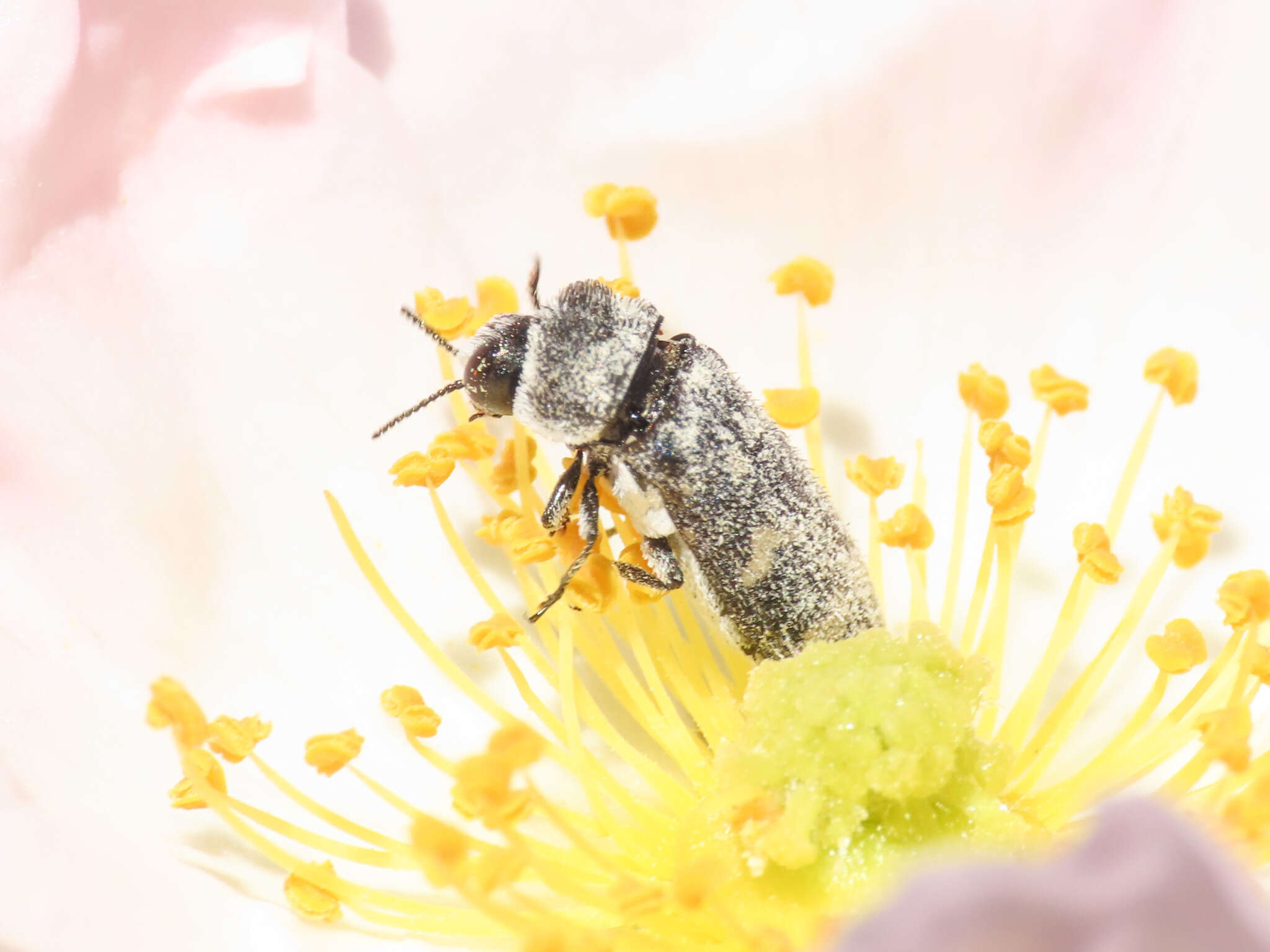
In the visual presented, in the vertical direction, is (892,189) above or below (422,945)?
above

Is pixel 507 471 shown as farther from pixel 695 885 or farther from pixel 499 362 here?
pixel 695 885

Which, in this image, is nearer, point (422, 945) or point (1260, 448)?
point (422, 945)

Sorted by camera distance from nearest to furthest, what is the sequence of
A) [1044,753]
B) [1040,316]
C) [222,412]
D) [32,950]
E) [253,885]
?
[32,950], [253,885], [1044,753], [222,412], [1040,316]

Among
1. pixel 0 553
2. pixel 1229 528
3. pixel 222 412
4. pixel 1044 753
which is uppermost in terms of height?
pixel 222 412

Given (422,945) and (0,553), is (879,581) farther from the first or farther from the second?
(0,553)

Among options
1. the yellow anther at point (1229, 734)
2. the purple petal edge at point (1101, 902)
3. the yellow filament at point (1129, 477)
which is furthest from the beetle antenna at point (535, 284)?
the purple petal edge at point (1101, 902)

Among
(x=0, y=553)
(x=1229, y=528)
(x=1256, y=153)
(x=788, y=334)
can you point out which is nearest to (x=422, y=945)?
(x=0, y=553)
